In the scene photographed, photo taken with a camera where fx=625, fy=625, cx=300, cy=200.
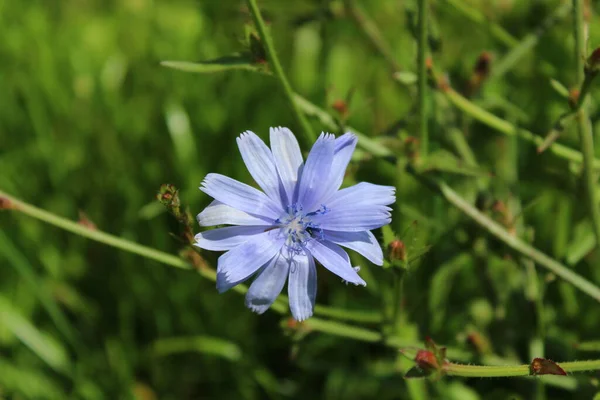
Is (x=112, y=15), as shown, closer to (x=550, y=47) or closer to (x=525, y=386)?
(x=550, y=47)

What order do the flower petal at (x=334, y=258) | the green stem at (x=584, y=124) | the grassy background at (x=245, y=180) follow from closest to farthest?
the flower petal at (x=334, y=258) < the green stem at (x=584, y=124) < the grassy background at (x=245, y=180)

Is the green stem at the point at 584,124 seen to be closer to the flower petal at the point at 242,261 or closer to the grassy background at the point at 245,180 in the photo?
the grassy background at the point at 245,180

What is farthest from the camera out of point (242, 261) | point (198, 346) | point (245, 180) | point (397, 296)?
point (245, 180)

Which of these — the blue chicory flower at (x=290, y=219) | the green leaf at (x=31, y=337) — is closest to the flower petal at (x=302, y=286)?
the blue chicory flower at (x=290, y=219)

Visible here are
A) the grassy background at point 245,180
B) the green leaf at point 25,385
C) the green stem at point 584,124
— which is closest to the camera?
the green stem at point 584,124

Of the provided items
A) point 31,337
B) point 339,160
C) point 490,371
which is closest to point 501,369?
point 490,371

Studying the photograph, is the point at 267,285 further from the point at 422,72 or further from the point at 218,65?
the point at 422,72

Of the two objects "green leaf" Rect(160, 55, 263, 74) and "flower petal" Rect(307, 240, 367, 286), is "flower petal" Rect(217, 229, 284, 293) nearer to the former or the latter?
"flower petal" Rect(307, 240, 367, 286)

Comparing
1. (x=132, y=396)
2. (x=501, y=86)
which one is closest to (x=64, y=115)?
(x=132, y=396)
